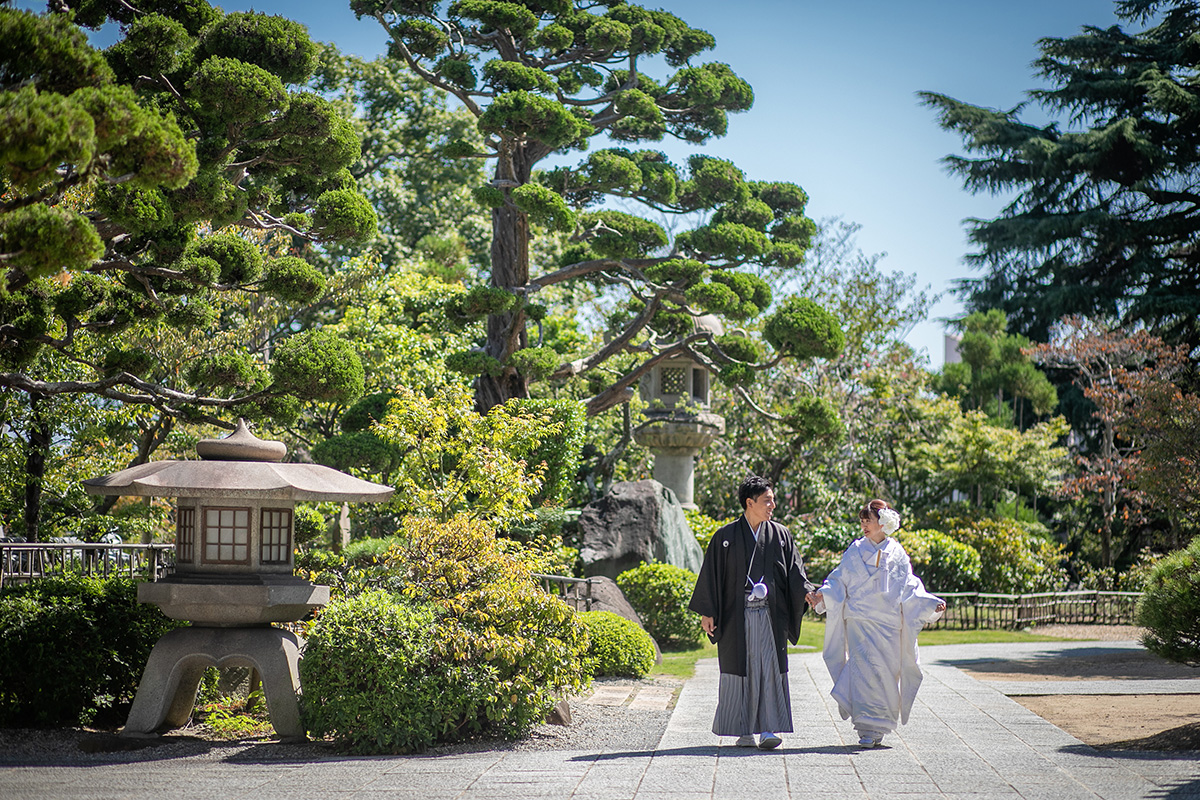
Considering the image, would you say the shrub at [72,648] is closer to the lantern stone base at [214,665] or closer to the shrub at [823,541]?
the lantern stone base at [214,665]

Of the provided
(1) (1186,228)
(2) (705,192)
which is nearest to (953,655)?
(2) (705,192)

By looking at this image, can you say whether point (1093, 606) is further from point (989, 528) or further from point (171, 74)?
point (171, 74)

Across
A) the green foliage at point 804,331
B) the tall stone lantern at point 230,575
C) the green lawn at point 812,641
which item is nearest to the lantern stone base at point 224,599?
the tall stone lantern at point 230,575

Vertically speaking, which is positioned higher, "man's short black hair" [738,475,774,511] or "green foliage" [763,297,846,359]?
"green foliage" [763,297,846,359]

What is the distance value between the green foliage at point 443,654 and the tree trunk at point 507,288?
7593 mm

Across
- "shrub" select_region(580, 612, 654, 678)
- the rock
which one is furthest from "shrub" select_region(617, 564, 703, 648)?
the rock

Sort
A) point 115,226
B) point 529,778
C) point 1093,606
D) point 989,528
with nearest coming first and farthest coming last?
point 529,778
point 115,226
point 1093,606
point 989,528

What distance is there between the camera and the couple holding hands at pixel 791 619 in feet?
20.4

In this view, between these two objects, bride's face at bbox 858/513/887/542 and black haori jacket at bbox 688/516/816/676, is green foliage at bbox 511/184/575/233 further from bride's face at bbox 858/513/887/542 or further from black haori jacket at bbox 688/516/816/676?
bride's face at bbox 858/513/887/542

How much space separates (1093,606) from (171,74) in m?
16.3

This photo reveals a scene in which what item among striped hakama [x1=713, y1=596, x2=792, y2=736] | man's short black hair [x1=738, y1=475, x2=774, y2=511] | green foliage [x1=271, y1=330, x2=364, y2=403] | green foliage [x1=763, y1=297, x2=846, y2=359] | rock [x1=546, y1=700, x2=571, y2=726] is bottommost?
rock [x1=546, y1=700, x2=571, y2=726]

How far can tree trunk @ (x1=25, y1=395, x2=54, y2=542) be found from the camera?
11.1 m

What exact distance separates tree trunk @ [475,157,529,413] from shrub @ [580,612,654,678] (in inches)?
218

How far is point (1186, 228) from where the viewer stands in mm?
23703
